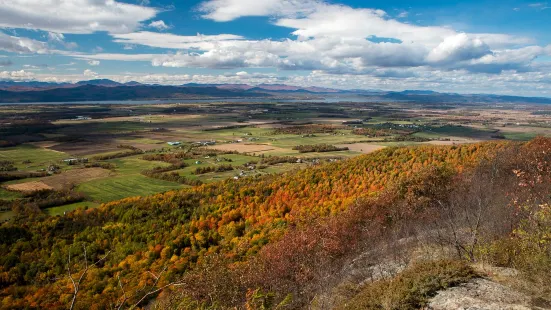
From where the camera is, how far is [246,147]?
139 meters

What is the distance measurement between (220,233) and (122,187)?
44453 mm

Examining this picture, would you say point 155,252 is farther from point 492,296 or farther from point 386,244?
point 492,296

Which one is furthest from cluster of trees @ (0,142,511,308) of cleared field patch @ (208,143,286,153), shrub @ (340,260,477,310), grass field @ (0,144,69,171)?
cleared field patch @ (208,143,286,153)

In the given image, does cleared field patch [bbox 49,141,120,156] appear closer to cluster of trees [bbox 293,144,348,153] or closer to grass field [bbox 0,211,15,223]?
grass field [bbox 0,211,15,223]

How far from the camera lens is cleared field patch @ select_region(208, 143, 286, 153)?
432 feet

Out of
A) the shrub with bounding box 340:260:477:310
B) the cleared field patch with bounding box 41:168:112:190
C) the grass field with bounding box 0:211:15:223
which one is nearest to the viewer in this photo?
the shrub with bounding box 340:260:477:310

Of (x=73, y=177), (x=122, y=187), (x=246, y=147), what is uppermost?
(x=246, y=147)

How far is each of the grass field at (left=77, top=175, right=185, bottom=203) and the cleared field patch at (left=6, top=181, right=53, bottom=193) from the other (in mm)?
8494

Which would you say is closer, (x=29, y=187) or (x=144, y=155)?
(x=29, y=187)

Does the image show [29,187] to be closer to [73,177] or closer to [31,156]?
[73,177]

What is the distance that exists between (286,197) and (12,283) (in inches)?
1614

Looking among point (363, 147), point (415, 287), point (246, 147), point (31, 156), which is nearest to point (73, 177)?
point (31, 156)

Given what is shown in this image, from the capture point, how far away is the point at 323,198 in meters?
55.7

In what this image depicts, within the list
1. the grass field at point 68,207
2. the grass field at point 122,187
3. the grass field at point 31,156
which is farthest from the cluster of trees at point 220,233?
the grass field at point 31,156
